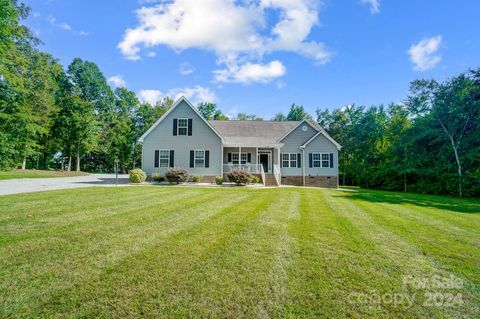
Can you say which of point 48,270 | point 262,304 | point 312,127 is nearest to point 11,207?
point 48,270

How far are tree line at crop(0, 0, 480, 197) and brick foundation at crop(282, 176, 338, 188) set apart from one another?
26.0 feet

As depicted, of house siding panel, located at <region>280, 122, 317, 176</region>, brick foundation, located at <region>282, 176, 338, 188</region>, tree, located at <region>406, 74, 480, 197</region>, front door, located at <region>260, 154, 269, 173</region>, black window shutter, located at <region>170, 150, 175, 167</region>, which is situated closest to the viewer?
black window shutter, located at <region>170, 150, 175, 167</region>

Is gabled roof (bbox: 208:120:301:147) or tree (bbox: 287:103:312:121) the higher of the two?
tree (bbox: 287:103:312:121)

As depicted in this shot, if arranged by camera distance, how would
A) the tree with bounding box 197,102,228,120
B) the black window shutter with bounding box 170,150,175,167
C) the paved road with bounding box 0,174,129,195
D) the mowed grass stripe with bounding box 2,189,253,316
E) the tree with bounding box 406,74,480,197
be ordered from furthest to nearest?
the tree with bounding box 197,102,228,120 → the tree with bounding box 406,74,480,197 → the black window shutter with bounding box 170,150,175,167 → the paved road with bounding box 0,174,129,195 → the mowed grass stripe with bounding box 2,189,253,316

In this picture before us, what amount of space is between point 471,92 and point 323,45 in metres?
16.2

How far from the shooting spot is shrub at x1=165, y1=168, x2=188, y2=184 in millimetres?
18234

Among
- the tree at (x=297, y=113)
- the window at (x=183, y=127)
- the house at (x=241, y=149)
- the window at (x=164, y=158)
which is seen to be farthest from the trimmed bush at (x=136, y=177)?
the tree at (x=297, y=113)

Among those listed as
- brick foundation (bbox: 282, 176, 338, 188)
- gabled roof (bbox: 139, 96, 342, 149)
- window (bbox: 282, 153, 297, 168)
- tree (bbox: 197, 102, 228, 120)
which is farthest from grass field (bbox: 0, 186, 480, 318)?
tree (bbox: 197, 102, 228, 120)

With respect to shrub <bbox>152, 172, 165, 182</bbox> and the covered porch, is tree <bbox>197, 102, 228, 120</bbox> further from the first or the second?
shrub <bbox>152, 172, 165, 182</bbox>

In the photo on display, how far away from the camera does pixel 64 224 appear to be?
564 centimetres

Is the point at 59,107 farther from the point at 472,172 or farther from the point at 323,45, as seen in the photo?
the point at 472,172

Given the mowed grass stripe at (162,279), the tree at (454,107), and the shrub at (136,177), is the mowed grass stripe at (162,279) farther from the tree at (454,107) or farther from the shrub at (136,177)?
the tree at (454,107)

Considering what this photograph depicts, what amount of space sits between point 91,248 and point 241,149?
19.0 m

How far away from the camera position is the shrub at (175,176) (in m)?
18.2
